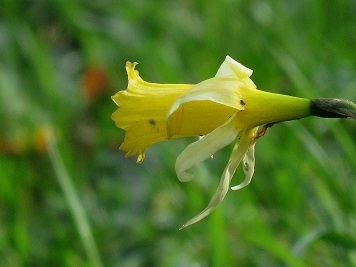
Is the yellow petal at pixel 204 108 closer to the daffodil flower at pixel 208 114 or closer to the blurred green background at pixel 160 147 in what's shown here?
the daffodil flower at pixel 208 114

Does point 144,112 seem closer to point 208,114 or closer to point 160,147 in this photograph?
point 208,114

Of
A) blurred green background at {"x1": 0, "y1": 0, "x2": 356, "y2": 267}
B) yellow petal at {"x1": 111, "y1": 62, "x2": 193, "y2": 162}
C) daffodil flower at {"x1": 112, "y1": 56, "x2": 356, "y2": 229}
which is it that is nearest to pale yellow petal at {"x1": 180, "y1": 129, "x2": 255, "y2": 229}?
daffodil flower at {"x1": 112, "y1": 56, "x2": 356, "y2": 229}

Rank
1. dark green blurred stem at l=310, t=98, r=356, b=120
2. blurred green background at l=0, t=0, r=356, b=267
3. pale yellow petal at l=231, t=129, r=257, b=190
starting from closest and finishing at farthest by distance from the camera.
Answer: dark green blurred stem at l=310, t=98, r=356, b=120
pale yellow petal at l=231, t=129, r=257, b=190
blurred green background at l=0, t=0, r=356, b=267

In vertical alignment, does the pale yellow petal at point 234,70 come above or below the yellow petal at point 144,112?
above

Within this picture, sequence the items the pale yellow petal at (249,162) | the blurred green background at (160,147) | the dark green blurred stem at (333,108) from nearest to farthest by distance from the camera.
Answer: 1. the dark green blurred stem at (333,108)
2. the pale yellow petal at (249,162)
3. the blurred green background at (160,147)

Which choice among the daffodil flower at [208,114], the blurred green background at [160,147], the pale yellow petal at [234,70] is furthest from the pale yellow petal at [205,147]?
the blurred green background at [160,147]

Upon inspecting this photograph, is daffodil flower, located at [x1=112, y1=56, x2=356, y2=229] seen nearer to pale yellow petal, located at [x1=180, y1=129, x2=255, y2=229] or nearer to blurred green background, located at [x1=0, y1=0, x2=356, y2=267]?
pale yellow petal, located at [x1=180, y1=129, x2=255, y2=229]

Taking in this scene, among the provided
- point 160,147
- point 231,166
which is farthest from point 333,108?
point 160,147

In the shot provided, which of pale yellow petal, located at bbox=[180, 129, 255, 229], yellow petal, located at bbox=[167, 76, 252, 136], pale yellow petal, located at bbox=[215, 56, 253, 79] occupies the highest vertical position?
pale yellow petal, located at bbox=[215, 56, 253, 79]
